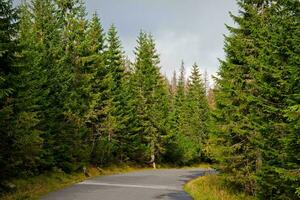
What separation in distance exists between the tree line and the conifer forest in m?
0.09

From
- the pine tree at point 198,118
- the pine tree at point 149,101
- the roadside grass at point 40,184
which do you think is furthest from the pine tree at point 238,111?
the pine tree at point 198,118

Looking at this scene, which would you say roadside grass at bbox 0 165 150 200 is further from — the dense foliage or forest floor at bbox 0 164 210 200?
the dense foliage

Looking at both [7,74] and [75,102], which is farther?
[75,102]

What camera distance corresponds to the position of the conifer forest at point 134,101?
14.9m

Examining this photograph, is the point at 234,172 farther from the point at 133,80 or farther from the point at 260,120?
the point at 133,80

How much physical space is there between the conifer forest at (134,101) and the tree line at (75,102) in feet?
0.29

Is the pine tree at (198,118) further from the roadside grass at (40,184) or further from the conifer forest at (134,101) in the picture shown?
the roadside grass at (40,184)

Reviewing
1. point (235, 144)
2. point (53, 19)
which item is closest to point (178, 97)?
point (53, 19)

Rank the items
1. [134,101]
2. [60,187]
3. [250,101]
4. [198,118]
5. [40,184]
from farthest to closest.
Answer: [198,118] < [134,101] < [60,187] < [40,184] < [250,101]

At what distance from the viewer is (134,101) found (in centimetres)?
4847

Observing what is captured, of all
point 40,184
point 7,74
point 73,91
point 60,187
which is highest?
point 73,91

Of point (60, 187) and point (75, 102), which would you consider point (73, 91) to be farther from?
point (60, 187)

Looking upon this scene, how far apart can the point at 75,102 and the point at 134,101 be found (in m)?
18.9

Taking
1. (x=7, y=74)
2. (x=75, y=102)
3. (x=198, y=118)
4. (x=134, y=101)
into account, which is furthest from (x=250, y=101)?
(x=198, y=118)
